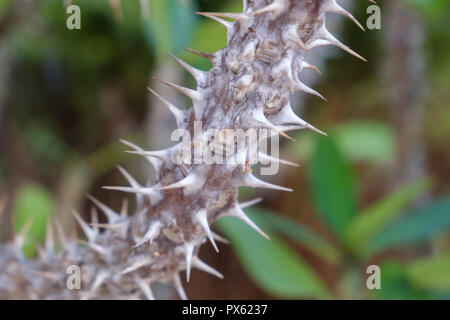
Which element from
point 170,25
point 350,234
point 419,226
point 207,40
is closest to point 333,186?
point 350,234

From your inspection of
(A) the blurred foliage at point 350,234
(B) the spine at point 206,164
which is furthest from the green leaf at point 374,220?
(B) the spine at point 206,164

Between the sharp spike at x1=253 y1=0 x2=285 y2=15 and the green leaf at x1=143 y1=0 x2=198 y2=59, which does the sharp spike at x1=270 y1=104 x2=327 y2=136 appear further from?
the green leaf at x1=143 y1=0 x2=198 y2=59

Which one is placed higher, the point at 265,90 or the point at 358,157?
the point at 265,90

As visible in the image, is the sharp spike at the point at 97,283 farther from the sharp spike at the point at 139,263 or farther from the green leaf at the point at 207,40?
the green leaf at the point at 207,40

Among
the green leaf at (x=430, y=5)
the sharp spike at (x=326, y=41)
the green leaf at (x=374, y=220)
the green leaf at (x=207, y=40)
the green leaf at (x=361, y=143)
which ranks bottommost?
the green leaf at (x=374, y=220)

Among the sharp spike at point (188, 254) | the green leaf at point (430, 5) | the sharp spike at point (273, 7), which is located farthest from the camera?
the green leaf at point (430, 5)

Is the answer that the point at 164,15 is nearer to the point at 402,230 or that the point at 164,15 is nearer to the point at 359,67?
the point at 402,230

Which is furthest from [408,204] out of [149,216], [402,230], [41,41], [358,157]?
[41,41]
